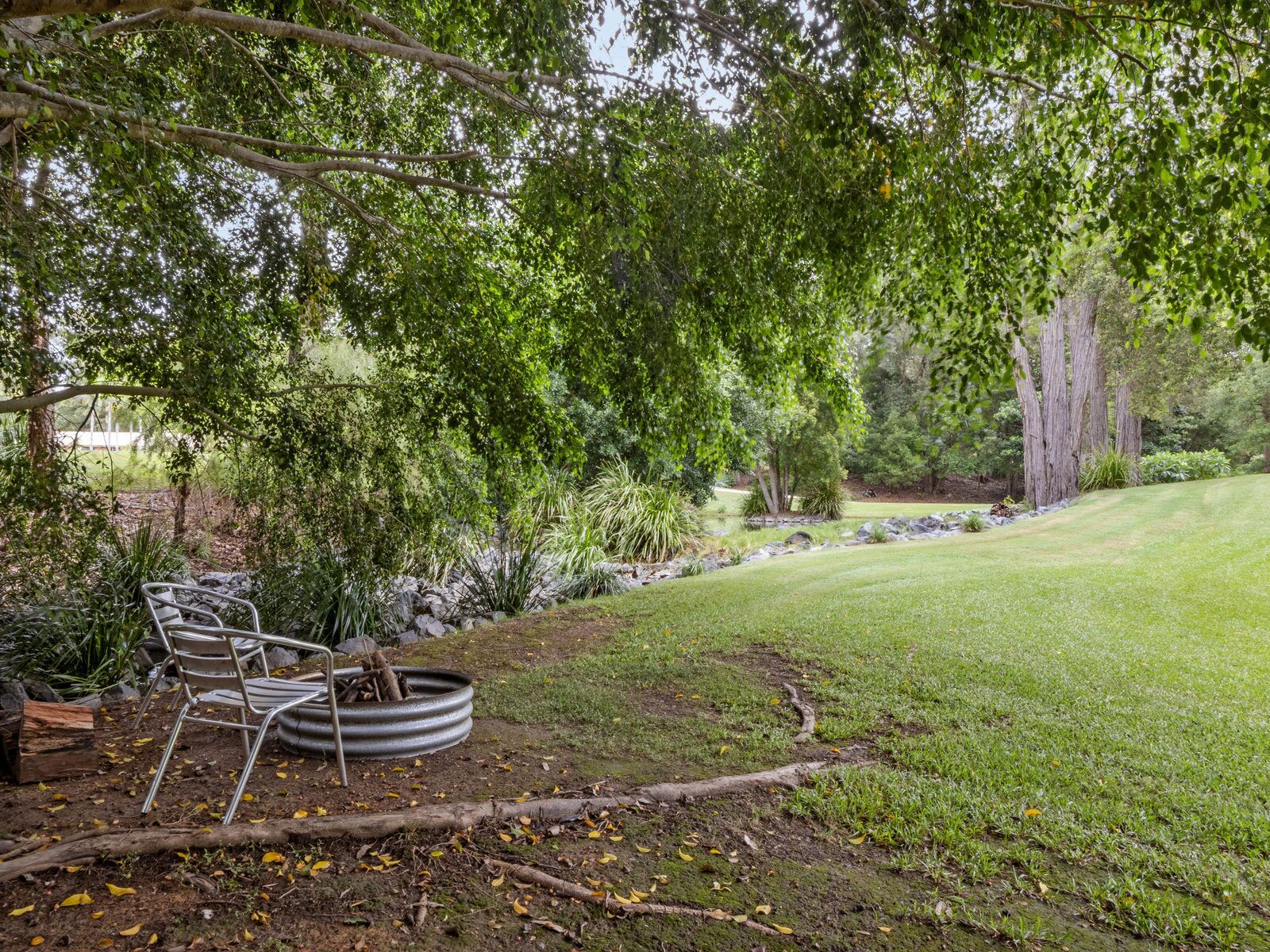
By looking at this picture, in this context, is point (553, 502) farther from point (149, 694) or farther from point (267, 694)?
point (267, 694)

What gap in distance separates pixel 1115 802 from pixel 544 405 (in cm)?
405

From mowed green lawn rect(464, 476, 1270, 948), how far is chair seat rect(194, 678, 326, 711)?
1.55 m

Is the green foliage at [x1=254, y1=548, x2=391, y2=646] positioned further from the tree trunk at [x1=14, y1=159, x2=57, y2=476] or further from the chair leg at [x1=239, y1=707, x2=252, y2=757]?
the chair leg at [x1=239, y1=707, x2=252, y2=757]

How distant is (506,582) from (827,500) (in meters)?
14.1

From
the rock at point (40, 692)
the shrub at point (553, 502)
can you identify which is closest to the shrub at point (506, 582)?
the shrub at point (553, 502)

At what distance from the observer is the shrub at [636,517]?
43.5 ft

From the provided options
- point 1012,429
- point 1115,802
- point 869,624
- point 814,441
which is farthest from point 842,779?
point 1012,429

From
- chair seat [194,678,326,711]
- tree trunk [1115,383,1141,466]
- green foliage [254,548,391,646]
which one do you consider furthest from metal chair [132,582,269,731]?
tree trunk [1115,383,1141,466]

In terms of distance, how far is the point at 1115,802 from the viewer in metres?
3.79

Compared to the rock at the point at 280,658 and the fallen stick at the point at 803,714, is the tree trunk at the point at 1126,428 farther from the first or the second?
the rock at the point at 280,658

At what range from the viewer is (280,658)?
271 inches

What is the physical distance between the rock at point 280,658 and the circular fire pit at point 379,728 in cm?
267

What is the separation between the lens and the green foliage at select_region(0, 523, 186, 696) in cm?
574

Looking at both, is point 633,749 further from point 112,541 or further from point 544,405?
point 112,541
